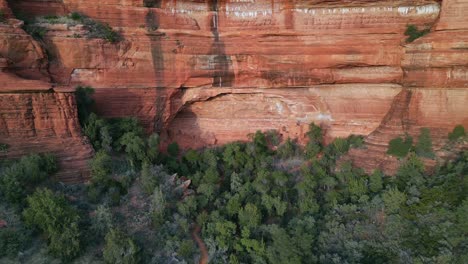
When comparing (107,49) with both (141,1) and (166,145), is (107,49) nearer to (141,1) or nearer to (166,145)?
(141,1)

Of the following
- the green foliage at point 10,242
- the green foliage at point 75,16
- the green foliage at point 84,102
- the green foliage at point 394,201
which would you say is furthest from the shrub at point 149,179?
the green foliage at point 394,201

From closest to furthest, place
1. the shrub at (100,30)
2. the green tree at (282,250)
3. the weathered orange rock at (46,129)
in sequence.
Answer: the green tree at (282,250) < the weathered orange rock at (46,129) < the shrub at (100,30)

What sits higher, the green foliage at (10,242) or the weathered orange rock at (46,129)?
the weathered orange rock at (46,129)

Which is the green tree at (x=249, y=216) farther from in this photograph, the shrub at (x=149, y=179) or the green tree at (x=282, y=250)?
the shrub at (x=149, y=179)

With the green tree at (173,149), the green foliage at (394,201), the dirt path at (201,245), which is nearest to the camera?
the dirt path at (201,245)

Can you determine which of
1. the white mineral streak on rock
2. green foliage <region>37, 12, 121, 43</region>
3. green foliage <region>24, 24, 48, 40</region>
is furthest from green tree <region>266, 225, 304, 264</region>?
green foliage <region>24, 24, 48, 40</region>

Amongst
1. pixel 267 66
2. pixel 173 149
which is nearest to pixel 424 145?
pixel 267 66

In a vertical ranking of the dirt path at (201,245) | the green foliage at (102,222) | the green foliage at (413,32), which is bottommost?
the dirt path at (201,245)
